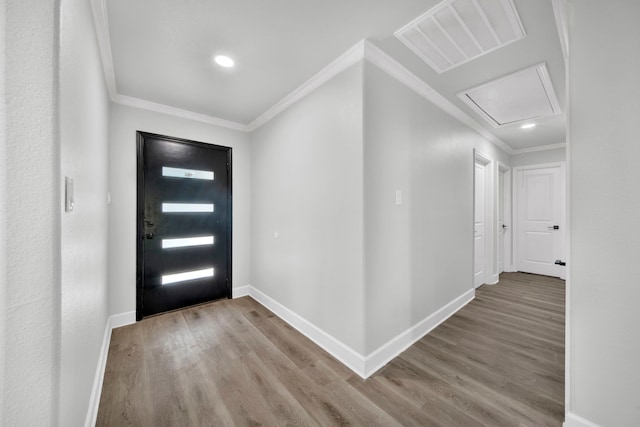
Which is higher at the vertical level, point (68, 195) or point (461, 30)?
point (461, 30)

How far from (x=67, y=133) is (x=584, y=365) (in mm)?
2719

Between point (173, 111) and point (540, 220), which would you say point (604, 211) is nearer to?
point (173, 111)

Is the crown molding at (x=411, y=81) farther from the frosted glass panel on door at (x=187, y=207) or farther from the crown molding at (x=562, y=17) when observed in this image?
the frosted glass panel on door at (x=187, y=207)

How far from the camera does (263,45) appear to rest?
6.18 feet

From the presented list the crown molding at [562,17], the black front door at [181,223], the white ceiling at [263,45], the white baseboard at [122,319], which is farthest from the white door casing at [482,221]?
the white baseboard at [122,319]

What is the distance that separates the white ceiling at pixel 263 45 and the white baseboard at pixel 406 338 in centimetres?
245

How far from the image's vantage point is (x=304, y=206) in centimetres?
250

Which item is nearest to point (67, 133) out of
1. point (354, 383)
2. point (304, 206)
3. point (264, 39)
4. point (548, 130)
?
point (264, 39)

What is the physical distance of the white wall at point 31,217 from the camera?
0.65 m

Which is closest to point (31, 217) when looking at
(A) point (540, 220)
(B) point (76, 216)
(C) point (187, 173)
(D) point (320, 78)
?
(B) point (76, 216)

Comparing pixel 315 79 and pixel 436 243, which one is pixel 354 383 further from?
pixel 315 79

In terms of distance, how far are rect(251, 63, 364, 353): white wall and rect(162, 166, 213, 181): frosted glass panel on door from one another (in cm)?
77

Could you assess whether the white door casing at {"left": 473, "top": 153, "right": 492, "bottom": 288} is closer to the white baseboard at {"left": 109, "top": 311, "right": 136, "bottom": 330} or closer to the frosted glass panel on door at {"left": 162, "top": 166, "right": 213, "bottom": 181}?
the frosted glass panel on door at {"left": 162, "top": 166, "right": 213, "bottom": 181}

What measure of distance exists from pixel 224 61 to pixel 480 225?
4.31 metres
